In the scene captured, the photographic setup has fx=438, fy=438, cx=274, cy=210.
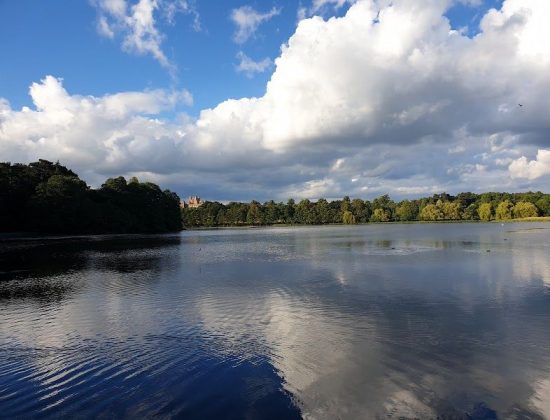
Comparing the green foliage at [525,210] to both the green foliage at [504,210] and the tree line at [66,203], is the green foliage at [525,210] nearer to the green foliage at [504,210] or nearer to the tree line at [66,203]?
the green foliage at [504,210]

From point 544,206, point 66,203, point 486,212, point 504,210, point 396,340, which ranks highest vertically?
point 66,203

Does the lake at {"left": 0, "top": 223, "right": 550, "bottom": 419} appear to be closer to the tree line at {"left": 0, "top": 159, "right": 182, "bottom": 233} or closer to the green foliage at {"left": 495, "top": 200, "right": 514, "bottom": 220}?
the tree line at {"left": 0, "top": 159, "right": 182, "bottom": 233}

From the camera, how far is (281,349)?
13.1 m

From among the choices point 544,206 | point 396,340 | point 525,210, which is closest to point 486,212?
point 525,210

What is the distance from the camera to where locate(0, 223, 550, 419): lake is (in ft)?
30.5

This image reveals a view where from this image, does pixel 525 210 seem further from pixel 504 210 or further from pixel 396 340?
pixel 396 340

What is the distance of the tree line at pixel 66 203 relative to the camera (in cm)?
8969

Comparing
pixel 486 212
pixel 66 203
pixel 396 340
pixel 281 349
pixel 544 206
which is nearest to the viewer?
pixel 281 349

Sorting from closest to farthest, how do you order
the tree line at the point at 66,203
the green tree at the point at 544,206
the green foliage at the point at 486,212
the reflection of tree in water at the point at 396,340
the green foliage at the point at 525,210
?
the reflection of tree in water at the point at 396,340 → the tree line at the point at 66,203 → the green foliage at the point at 525,210 → the green tree at the point at 544,206 → the green foliage at the point at 486,212

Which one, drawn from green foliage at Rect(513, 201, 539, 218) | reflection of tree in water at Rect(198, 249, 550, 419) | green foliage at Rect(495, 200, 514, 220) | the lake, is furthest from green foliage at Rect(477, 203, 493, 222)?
reflection of tree in water at Rect(198, 249, 550, 419)

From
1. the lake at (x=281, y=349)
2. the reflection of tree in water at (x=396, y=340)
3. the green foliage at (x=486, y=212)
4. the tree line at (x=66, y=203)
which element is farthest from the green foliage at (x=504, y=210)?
the reflection of tree in water at (x=396, y=340)

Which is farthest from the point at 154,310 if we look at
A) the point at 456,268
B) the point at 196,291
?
the point at 456,268

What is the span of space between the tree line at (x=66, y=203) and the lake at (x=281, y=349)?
72.3 m

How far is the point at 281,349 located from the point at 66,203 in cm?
9338
